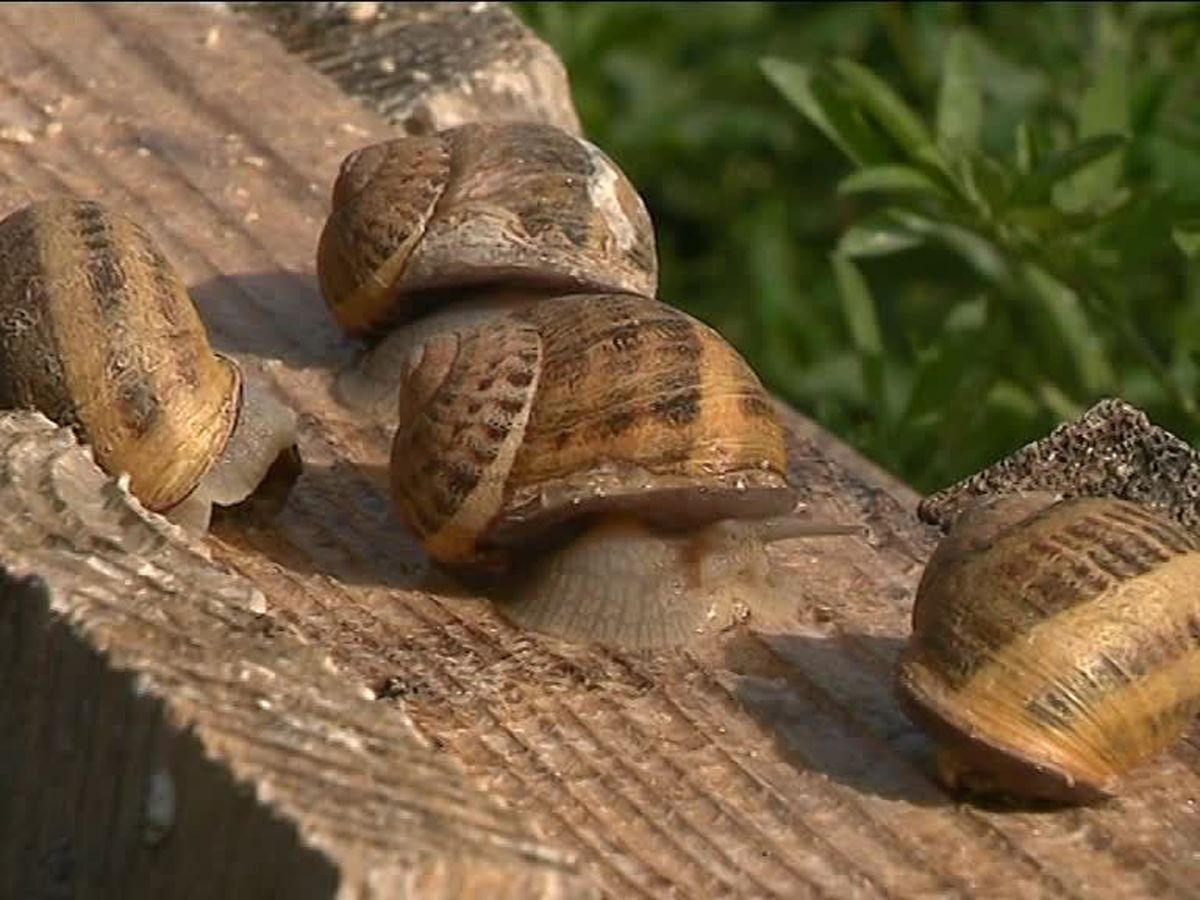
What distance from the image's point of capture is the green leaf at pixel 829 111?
360 cm

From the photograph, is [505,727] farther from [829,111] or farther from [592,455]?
[829,111]

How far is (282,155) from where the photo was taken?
3.00m

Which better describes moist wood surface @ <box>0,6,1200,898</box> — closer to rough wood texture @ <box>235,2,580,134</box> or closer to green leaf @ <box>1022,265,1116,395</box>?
rough wood texture @ <box>235,2,580,134</box>

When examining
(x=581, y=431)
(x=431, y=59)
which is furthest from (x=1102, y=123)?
(x=581, y=431)

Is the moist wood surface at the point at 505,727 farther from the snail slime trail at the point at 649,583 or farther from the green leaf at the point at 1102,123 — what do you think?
the green leaf at the point at 1102,123

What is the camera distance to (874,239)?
3621mm

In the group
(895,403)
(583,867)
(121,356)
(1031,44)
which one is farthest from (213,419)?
(1031,44)

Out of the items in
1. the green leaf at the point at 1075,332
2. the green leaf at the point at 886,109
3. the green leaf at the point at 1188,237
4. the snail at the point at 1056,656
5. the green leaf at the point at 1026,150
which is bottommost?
the green leaf at the point at 1075,332

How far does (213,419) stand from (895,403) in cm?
166

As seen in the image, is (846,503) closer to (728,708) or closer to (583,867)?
(728,708)

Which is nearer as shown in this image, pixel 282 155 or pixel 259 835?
pixel 259 835

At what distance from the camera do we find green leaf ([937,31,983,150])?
3.70m

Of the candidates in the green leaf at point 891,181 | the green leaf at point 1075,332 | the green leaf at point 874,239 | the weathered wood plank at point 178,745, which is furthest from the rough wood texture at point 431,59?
the weathered wood plank at point 178,745

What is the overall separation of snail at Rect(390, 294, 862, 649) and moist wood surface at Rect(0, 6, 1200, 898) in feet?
0.17
